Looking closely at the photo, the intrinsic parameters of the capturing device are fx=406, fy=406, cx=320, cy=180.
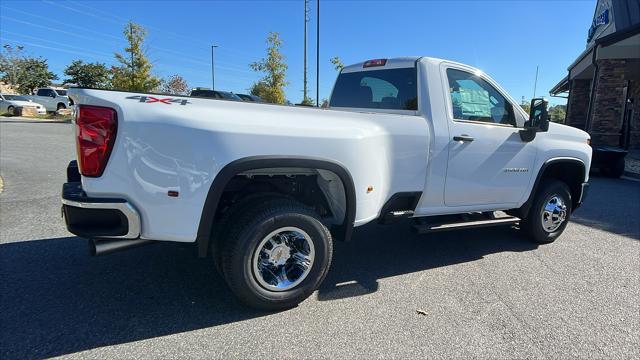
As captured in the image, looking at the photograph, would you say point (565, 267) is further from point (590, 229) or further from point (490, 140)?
point (590, 229)

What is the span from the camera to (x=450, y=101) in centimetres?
396

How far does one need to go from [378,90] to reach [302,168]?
6.03ft

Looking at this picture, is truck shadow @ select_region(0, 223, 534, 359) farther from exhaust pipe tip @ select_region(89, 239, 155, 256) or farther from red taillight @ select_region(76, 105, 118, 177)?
red taillight @ select_region(76, 105, 118, 177)

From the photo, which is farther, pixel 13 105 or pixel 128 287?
pixel 13 105

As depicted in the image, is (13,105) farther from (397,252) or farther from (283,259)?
(283,259)

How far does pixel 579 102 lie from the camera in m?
22.2

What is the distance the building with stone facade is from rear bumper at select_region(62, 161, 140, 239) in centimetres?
1624

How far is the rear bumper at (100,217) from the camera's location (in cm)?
252

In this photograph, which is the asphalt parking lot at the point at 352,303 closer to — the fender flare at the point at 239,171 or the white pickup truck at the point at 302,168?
the white pickup truck at the point at 302,168

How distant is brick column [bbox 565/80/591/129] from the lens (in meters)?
22.1

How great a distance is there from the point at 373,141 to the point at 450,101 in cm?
115

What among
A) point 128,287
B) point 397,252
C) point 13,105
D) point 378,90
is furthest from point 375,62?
point 13,105

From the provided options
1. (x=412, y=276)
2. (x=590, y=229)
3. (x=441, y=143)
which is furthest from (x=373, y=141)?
(x=590, y=229)

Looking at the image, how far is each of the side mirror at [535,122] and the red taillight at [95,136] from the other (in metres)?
3.95
